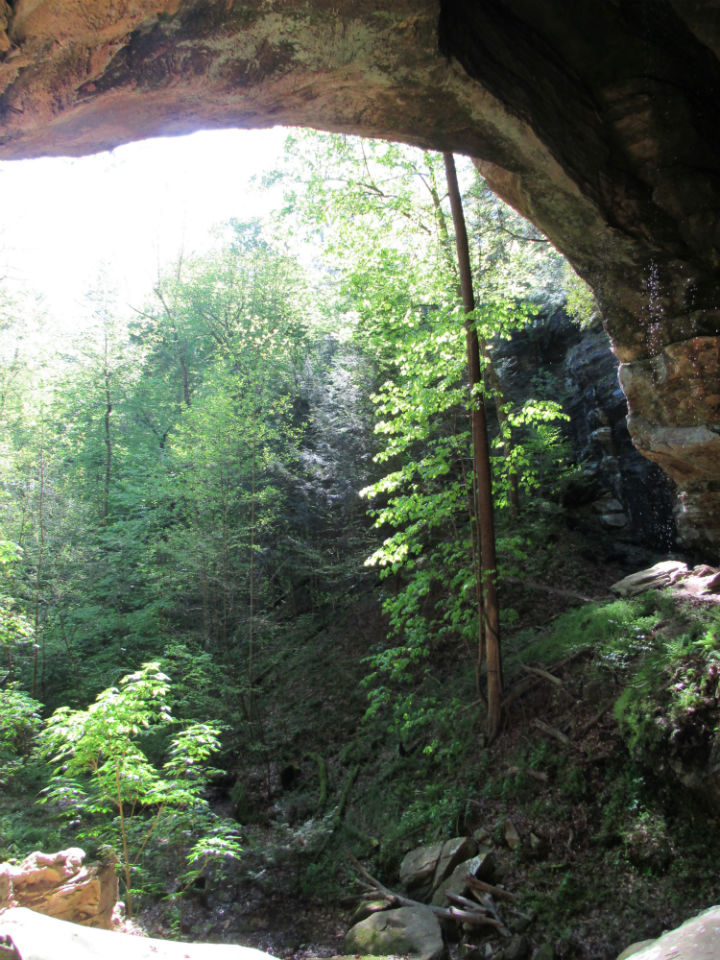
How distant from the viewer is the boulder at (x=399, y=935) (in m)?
5.52

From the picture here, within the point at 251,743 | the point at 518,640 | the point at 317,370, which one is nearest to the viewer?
the point at 518,640

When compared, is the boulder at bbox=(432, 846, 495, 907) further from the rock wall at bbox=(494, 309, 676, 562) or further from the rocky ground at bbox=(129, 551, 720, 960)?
the rock wall at bbox=(494, 309, 676, 562)

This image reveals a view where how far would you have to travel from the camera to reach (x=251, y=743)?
11195mm

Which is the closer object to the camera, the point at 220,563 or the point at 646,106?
the point at 646,106

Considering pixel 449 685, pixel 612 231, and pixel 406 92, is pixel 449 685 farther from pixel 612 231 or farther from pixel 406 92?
pixel 406 92

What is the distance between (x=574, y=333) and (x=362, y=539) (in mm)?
7095

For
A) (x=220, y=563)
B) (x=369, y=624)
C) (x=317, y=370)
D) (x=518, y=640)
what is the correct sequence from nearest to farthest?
1. (x=518, y=640)
2. (x=220, y=563)
3. (x=369, y=624)
4. (x=317, y=370)

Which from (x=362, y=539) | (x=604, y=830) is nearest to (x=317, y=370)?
(x=362, y=539)

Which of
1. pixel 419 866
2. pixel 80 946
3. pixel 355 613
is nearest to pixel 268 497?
pixel 355 613

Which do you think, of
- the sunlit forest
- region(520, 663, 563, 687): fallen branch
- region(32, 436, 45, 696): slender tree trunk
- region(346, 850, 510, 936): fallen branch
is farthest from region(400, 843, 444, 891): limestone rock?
region(32, 436, 45, 696): slender tree trunk

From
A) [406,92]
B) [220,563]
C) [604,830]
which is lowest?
[604,830]

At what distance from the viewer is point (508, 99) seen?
5273 millimetres

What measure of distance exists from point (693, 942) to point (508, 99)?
6329 mm

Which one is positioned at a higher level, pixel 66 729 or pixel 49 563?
pixel 49 563
